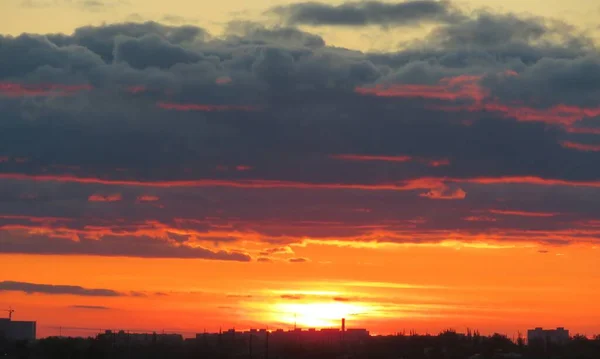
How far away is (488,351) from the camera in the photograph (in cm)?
14175

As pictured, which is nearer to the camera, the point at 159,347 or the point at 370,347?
the point at 370,347

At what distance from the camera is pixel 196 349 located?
167875mm

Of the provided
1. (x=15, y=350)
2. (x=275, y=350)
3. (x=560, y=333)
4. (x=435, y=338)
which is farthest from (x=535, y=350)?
(x=15, y=350)

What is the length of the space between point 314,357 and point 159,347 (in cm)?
3287

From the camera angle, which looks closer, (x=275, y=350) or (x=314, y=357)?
(x=314, y=357)

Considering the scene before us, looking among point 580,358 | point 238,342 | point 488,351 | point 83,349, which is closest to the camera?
point 580,358

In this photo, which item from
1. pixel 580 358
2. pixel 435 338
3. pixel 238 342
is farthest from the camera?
pixel 238 342

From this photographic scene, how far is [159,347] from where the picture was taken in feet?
570

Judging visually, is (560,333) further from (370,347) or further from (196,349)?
(196,349)

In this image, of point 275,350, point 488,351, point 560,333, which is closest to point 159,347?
point 275,350

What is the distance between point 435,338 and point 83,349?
48750 millimetres

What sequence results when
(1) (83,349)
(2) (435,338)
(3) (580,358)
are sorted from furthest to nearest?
(1) (83,349) < (2) (435,338) < (3) (580,358)

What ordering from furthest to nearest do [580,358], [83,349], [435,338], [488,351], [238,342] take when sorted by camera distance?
[238,342]
[83,349]
[435,338]
[488,351]
[580,358]

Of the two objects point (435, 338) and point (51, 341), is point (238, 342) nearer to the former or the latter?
point (51, 341)
